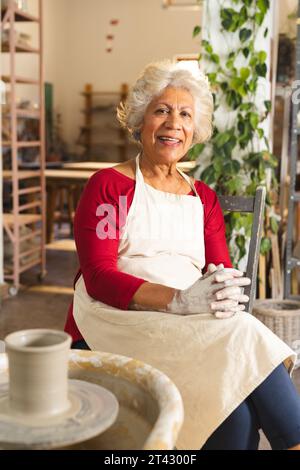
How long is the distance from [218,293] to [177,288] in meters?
0.24

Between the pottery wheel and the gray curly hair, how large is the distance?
1168 mm

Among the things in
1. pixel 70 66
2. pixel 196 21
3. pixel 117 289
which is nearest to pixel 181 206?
pixel 117 289

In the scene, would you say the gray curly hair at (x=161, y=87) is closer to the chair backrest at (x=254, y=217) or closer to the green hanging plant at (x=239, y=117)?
the chair backrest at (x=254, y=217)

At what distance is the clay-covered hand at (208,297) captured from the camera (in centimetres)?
151

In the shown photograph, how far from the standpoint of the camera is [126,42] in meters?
10.2

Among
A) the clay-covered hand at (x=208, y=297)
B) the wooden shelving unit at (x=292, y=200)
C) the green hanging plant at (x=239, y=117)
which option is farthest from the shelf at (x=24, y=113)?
the clay-covered hand at (x=208, y=297)

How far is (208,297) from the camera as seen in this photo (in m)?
1.53

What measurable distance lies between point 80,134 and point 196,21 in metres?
2.71

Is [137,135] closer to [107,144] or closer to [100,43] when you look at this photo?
[107,144]

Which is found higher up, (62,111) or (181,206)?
(62,111)

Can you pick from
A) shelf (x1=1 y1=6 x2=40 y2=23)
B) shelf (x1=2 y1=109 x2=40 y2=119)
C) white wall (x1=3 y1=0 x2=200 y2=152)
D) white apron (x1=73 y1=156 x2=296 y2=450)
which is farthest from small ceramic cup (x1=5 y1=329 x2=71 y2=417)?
white wall (x1=3 y1=0 x2=200 y2=152)

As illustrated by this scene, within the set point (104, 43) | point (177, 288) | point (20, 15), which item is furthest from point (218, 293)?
point (104, 43)

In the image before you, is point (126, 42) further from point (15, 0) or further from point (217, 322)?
point (217, 322)

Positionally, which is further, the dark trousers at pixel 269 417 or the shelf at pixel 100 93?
the shelf at pixel 100 93
